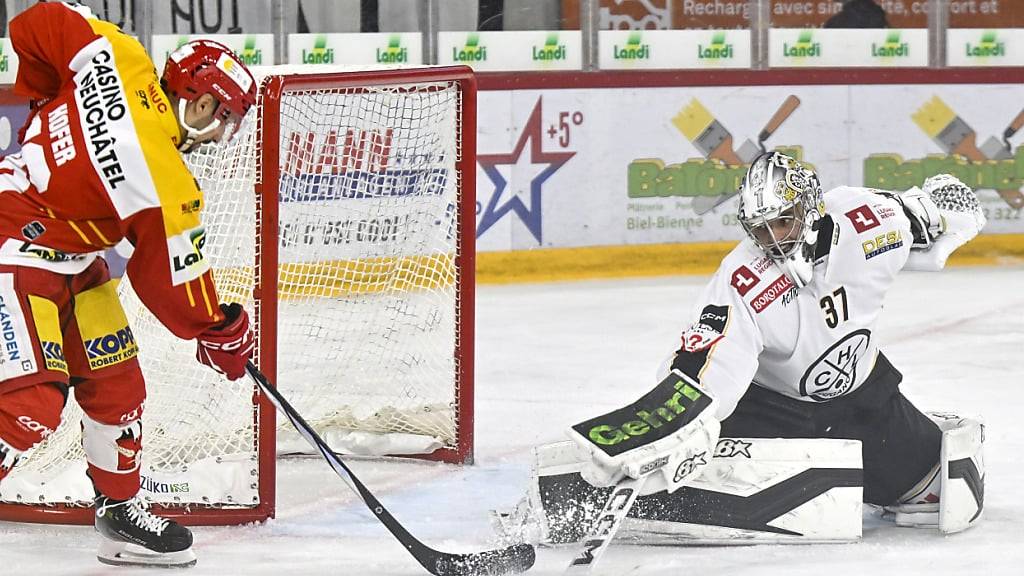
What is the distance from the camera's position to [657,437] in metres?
3.20

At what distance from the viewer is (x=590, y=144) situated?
7488 mm

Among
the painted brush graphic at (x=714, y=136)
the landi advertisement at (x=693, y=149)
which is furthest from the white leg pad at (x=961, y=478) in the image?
the painted brush graphic at (x=714, y=136)

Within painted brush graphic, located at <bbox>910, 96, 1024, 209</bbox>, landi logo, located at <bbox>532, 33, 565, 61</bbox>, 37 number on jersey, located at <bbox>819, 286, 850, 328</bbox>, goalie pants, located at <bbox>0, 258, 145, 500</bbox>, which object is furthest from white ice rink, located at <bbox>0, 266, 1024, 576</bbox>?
landi logo, located at <bbox>532, 33, 565, 61</bbox>

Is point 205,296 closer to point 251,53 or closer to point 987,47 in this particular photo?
point 251,53

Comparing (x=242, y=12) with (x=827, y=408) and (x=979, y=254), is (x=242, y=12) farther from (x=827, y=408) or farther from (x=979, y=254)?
(x=827, y=408)

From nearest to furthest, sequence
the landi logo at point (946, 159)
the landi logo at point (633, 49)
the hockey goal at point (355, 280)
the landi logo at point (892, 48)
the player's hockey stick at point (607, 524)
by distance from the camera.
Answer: the player's hockey stick at point (607, 524) < the hockey goal at point (355, 280) < the landi logo at point (633, 49) < the landi logo at point (946, 159) < the landi logo at point (892, 48)

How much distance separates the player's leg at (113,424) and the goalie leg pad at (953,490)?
1559mm

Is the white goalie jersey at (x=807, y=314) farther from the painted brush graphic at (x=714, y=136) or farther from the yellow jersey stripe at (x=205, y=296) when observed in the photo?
the painted brush graphic at (x=714, y=136)

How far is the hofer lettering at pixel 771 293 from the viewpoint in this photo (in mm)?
3469

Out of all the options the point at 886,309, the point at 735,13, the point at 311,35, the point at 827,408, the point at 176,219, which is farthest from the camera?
the point at 735,13

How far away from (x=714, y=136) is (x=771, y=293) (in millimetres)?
4284

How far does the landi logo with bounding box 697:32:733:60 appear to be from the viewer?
25.6 feet

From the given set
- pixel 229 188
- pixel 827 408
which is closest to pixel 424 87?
pixel 229 188

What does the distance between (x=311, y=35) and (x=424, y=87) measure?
9.73ft
